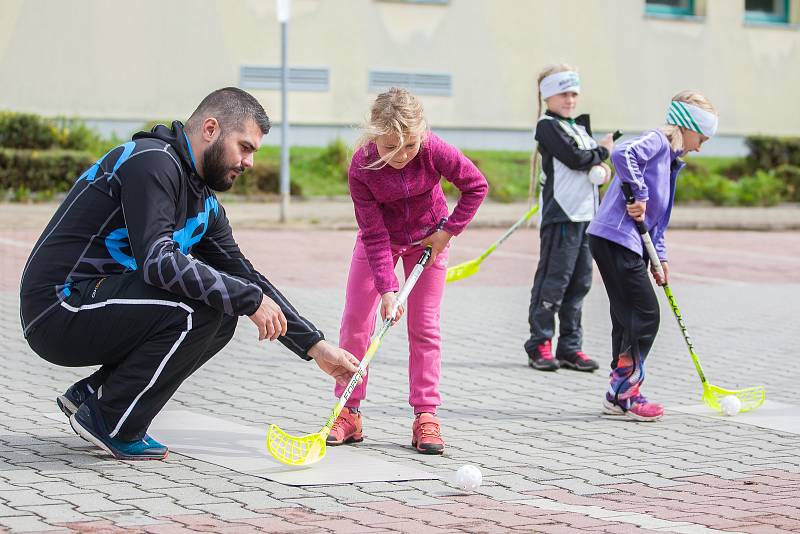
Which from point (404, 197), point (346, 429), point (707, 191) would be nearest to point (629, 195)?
point (404, 197)

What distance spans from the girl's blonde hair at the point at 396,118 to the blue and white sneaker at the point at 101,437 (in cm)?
150

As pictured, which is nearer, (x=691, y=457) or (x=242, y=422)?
(x=691, y=457)

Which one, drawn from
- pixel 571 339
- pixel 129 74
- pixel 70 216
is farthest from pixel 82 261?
pixel 129 74

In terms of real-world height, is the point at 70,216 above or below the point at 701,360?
above

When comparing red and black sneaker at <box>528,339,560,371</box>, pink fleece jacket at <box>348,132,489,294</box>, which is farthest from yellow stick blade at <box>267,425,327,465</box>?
red and black sneaker at <box>528,339,560,371</box>

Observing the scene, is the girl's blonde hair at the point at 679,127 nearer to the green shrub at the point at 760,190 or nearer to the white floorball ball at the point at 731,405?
the white floorball ball at the point at 731,405

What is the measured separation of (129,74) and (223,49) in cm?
156

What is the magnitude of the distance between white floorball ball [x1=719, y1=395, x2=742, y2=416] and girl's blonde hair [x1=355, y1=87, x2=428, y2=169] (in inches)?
90.9

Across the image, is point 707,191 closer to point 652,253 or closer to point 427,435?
point 652,253

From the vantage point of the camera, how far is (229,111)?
5.25 meters

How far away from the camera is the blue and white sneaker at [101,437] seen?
5.32m

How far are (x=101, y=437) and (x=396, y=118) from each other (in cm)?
171

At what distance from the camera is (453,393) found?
7.47m

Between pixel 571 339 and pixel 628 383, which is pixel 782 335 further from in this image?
pixel 628 383
